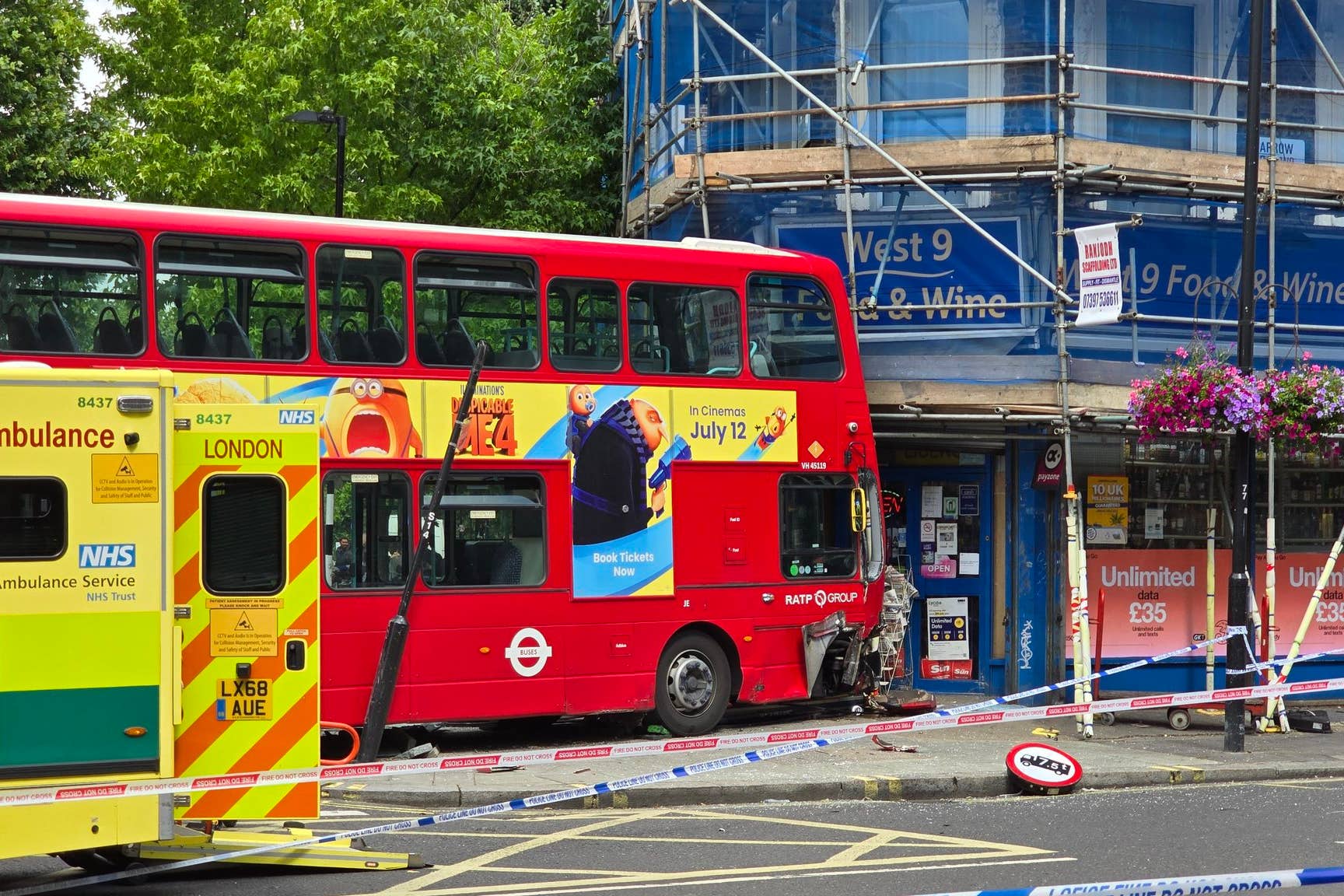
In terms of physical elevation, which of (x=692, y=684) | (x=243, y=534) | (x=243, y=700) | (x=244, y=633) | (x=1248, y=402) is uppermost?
(x=1248, y=402)

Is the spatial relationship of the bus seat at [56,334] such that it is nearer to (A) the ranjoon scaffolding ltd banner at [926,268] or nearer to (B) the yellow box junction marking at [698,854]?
(B) the yellow box junction marking at [698,854]

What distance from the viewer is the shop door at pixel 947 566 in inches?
658

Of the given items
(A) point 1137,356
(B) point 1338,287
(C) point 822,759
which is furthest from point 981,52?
(C) point 822,759

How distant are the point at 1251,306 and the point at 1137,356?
2304 mm

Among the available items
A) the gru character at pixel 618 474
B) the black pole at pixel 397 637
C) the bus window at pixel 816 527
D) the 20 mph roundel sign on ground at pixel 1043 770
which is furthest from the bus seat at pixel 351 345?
the 20 mph roundel sign on ground at pixel 1043 770

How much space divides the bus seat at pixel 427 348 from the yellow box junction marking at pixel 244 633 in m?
5.16

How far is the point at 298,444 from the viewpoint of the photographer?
8078 millimetres

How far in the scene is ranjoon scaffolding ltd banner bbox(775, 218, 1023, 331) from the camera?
1606 centimetres

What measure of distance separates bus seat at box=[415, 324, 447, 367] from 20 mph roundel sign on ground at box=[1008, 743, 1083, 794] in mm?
5686

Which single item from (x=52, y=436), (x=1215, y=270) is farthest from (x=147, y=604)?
(x=1215, y=270)

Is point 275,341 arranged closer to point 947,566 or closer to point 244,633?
point 244,633

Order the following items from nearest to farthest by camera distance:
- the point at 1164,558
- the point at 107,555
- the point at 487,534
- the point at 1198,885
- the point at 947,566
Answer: the point at 1198,885, the point at 107,555, the point at 487,534, the point at 1164,558, the point at 947,566

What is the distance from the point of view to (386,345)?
502 inches

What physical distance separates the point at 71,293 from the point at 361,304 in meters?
2.25
